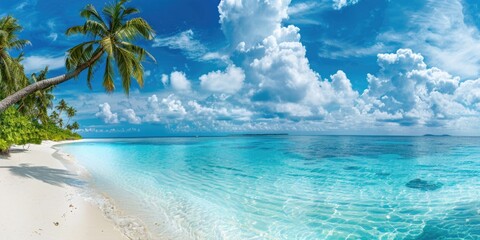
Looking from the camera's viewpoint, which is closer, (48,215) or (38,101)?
(48,215)

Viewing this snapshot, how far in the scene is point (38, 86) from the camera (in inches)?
397

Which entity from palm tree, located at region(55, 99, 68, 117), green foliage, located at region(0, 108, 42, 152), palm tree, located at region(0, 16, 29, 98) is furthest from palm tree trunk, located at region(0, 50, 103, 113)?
palm tree, located at region(55, 99, 68, 117)

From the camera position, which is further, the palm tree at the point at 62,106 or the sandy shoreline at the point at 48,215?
the palm tree at the point at 62,106

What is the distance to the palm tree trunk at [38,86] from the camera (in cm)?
965

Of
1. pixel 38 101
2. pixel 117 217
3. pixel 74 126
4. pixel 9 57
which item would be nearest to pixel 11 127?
pixel 9 57

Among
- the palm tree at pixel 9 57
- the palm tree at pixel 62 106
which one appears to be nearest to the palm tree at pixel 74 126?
the palm tree at pixel 62 106

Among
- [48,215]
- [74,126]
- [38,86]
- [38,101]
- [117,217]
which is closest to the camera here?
[48,215]

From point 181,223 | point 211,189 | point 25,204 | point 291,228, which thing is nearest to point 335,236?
point 291,228

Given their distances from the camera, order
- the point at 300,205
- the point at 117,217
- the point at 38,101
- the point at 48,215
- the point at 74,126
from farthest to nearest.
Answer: the point at 74,126 → the point at 38,101 → the point at 300,205 → the point at 117,217 → the point at 48,215

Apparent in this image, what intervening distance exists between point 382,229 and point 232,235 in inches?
148

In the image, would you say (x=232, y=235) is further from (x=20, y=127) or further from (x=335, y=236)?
(x=20, y=127)

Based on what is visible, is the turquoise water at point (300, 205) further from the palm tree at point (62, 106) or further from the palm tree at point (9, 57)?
the palm tree at point (62, 106)

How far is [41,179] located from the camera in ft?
36.3

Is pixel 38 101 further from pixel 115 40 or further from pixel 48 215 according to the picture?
pixel 48 215
